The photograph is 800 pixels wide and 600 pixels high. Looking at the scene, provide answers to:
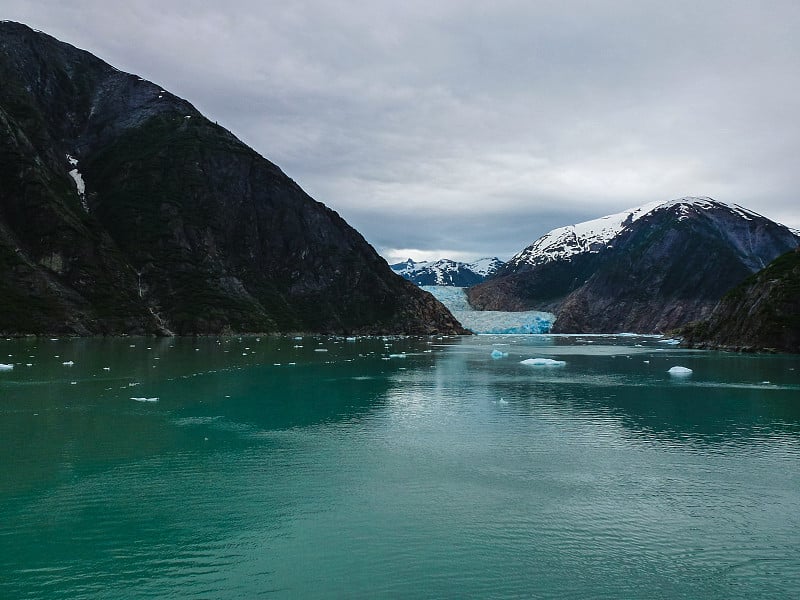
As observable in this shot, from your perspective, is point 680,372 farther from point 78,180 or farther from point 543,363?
point 78,180

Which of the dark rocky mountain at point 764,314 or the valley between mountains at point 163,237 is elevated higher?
the valley between mountains at point 163,237

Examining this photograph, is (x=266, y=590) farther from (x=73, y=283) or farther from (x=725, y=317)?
(x=73, y=283)

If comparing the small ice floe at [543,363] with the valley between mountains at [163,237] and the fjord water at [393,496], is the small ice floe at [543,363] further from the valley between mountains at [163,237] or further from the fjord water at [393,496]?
the valley between mountains at [163,237]

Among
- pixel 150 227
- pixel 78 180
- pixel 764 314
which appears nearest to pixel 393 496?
pixel 764 314

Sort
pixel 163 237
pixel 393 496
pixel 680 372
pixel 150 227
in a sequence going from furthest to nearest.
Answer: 1. pixel 150 227
2. pixel 163 237
3. pixel 680 372
4. pixel 393 496

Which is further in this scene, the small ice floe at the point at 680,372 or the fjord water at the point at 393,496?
the small ice floe at the point at 680,372

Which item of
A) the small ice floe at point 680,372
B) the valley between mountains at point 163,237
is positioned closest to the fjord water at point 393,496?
the small ice floe at point 680,372
